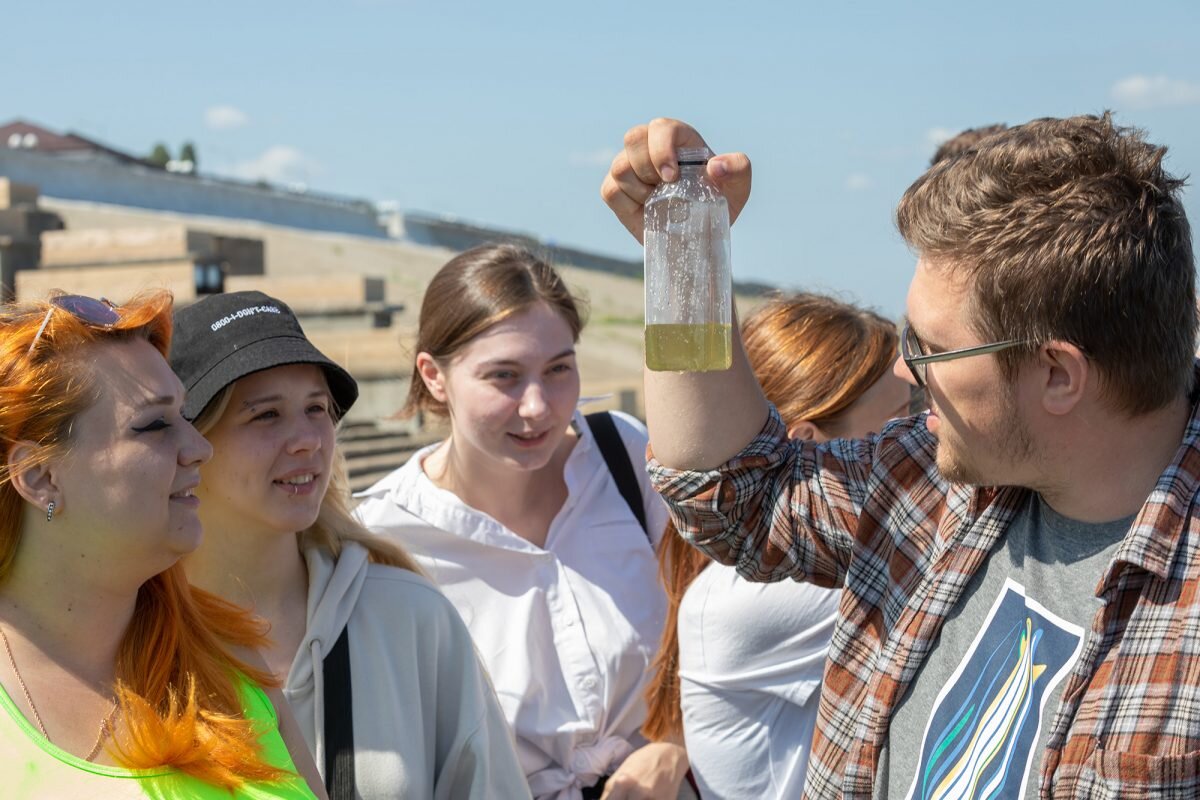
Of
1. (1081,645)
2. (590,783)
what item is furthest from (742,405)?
(590,783)

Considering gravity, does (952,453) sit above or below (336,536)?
above

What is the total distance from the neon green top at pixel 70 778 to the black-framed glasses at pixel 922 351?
1.36 metres

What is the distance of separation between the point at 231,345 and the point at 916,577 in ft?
5.63

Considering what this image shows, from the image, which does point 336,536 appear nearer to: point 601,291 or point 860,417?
point 860,417

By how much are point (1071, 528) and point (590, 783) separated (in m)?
1.80

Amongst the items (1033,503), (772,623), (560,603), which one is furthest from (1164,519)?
(560,603)

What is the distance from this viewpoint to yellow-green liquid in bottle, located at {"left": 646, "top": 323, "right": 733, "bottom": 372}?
7.43 ft

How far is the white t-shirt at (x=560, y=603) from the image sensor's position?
3426 mm

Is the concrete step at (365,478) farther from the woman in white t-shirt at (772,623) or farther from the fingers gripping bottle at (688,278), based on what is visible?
the fingers gripping bottle at (688,278)

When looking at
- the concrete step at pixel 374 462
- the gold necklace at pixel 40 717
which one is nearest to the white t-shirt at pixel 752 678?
the gold necklace at pixel 40 717

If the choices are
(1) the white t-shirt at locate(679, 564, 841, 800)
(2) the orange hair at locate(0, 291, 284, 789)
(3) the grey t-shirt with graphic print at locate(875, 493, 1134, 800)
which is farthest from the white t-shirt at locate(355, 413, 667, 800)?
(3) the grey t-shirt with graphic print at locate(875, 493, 1134, 800)

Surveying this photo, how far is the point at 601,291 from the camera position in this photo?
26250 mm

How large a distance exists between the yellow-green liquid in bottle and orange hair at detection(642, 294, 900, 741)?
1016mm

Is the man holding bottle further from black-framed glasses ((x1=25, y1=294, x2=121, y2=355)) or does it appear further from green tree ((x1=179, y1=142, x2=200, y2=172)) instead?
green tree ((x1=179, y1=142, x2=200, y2=172))
